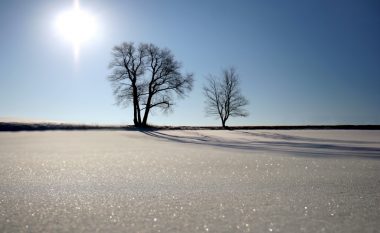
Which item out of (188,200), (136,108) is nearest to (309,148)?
(188,200)

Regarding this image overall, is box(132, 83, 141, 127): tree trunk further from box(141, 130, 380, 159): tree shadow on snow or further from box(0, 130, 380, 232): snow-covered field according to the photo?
box(0, 130, 380, 232): snow-covered field

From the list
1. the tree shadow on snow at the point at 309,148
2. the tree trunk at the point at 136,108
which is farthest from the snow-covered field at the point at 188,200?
the tree trunk at the point at 136,108

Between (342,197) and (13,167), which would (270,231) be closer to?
(342,197)

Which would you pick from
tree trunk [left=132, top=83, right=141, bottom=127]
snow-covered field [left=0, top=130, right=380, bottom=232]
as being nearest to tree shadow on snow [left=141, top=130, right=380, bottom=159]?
snow-covered field [left=0, top=130, right=380, bottom=232]

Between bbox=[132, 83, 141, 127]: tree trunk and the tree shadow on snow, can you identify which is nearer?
the tree shadow on snow

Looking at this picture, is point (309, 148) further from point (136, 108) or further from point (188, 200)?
point (136, 108)

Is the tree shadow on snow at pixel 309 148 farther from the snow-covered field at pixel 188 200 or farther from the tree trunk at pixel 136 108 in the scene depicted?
the tree trunk at pixel 136 108

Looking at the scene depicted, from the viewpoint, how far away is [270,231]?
1456mm

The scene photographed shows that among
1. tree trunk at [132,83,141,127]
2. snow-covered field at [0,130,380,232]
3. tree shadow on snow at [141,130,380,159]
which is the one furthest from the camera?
tree trunk at [132,83,141,127]

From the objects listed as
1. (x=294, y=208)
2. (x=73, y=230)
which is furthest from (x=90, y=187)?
(x=294, y=208)

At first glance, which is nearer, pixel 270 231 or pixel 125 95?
pixel 270 231

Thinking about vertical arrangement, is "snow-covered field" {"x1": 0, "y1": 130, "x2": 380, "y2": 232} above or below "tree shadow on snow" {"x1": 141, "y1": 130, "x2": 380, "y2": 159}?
below

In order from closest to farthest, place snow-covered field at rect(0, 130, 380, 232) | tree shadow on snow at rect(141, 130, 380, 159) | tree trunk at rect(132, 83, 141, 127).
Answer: snow-covered field at rect(0, 130, 380, 232) → tree shadow on snow at rect(141, 130, 380, 159) → tree trunk at rect(132, 83, 141, 127)

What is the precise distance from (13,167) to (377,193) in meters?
3.56
